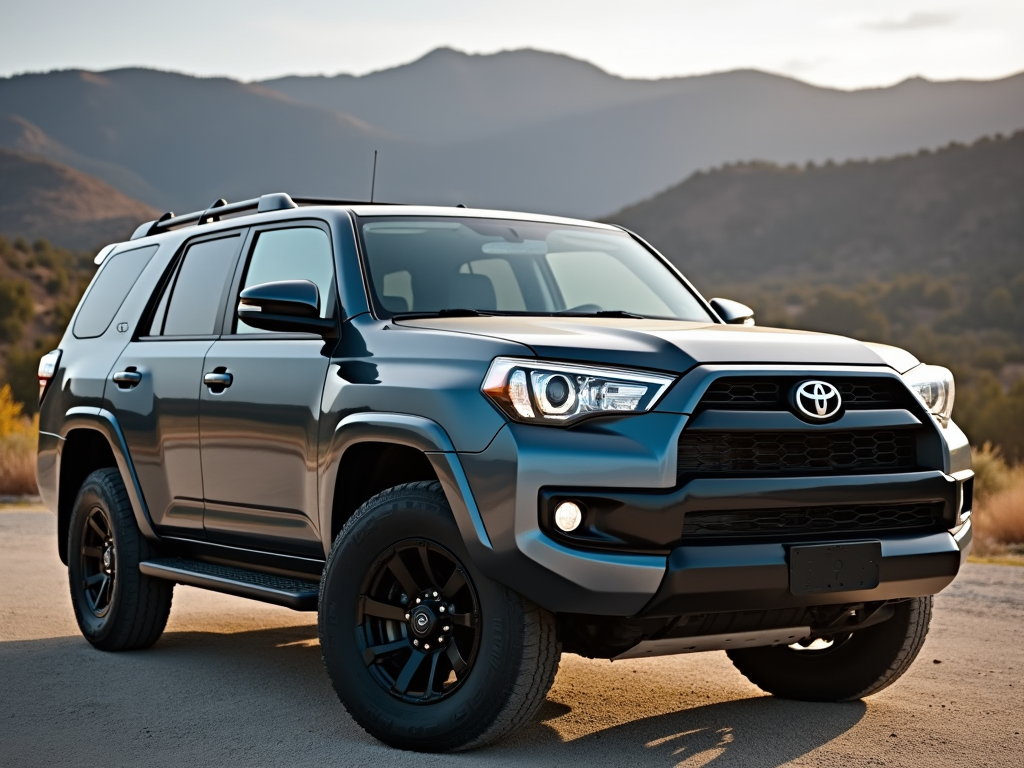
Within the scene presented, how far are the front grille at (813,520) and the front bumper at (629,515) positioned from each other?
0.06 m

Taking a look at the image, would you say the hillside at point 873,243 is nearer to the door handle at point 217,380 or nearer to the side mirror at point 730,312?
the side mirror at point 730,312

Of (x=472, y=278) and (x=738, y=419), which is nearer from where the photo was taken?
(x=738, y=419)

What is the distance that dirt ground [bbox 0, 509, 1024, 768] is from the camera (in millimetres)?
4855

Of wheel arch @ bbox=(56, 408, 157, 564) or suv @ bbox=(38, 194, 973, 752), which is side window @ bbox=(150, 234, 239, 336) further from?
wheel arch @ bbox=(56, 408, 157, 564)

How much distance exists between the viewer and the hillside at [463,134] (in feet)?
433

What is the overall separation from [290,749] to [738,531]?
1.81 metres

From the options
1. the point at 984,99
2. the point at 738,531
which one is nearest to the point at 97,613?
the point at 738,531

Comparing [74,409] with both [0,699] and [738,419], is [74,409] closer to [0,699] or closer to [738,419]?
[0,699]

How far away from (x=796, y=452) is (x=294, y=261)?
2457mm

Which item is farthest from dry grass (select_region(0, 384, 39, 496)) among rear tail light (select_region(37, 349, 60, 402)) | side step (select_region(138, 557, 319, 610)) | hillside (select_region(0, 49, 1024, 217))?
hillside (select_region(0, 49, 1024, 217))

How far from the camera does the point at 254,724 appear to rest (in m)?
5.33

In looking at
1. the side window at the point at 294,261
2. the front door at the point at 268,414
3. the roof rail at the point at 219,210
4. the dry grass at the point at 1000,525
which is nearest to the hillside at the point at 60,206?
the dry grass at the point at 1000,525

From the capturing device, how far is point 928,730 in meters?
5.34

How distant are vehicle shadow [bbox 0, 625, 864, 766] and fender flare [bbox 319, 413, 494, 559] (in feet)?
2.56
